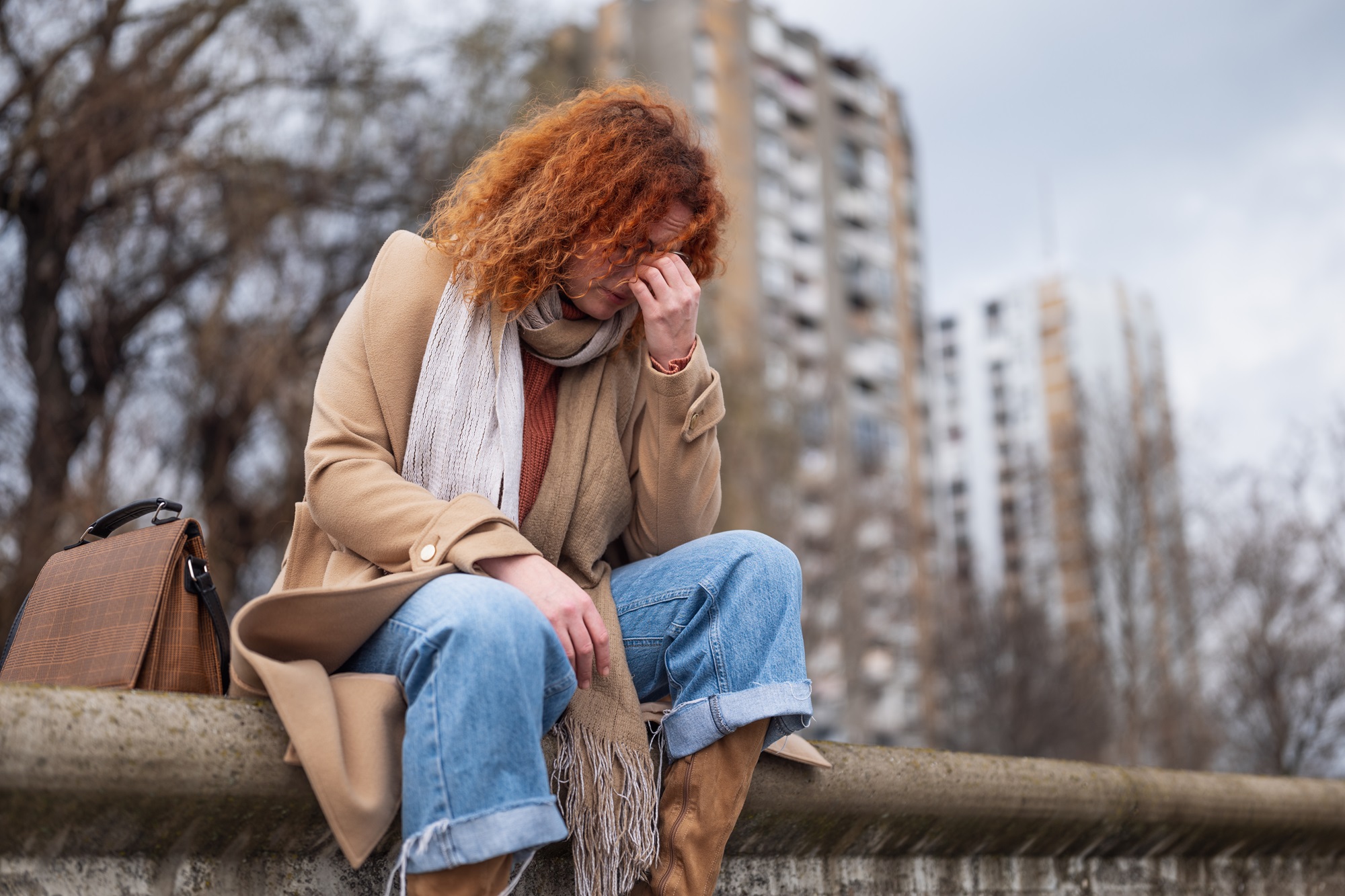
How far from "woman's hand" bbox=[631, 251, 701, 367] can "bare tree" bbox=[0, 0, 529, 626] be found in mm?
6394

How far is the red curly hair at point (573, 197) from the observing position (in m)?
2.12

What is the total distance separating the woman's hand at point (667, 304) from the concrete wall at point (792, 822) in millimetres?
789

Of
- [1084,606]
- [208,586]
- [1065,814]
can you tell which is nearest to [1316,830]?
[1065,814]

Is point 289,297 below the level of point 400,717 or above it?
above

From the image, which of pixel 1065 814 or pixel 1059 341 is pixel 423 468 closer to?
pixel 1065 814

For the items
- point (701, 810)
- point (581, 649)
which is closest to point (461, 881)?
point (581, 649)

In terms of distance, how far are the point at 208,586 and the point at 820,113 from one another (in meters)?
47.3

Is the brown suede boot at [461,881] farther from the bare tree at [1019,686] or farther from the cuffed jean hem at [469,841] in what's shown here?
the bare tree at [1019,686]

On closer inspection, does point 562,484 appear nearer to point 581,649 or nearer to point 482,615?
point 581,649

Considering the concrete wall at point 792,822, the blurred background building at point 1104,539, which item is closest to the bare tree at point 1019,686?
the blurred background building at point 1104,539

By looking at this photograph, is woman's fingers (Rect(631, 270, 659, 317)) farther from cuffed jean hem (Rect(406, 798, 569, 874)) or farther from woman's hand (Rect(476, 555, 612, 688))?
cuffed jean hem (Rect(406, 798, 569, 874))

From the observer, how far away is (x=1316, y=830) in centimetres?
345

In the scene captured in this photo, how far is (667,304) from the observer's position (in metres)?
2.13

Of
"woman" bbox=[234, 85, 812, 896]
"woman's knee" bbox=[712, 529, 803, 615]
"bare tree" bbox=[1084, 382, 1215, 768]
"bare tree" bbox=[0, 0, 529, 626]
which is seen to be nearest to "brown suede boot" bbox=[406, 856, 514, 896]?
"woman" bbox=[234, 85, 812, 896]
